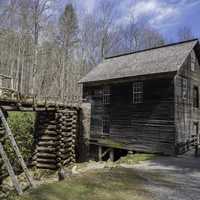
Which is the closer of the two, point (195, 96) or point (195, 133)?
point (195, 133)

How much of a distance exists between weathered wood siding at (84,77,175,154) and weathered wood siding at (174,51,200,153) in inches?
22.7

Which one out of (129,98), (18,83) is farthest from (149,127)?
(18,83)

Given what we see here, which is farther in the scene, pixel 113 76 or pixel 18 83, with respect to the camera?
pixel 18 83

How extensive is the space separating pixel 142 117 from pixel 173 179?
29.2 ft

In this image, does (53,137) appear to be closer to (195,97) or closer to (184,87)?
(184,87)

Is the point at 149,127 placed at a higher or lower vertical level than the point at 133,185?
higher

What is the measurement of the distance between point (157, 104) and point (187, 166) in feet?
19.6

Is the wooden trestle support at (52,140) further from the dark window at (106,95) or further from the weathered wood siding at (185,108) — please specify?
the weathered wood siding at (185,108)

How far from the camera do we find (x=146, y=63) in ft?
63.9

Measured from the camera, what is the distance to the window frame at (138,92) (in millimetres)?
18500

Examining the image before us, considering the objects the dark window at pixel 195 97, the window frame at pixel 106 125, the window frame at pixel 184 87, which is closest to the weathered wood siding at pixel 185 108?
the window frame at pixel 184 87

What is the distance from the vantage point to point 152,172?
10.7 m

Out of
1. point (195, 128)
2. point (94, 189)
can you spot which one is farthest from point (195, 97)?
point (94, 189)

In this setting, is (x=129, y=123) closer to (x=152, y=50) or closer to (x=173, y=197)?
(x=152, y=50)
